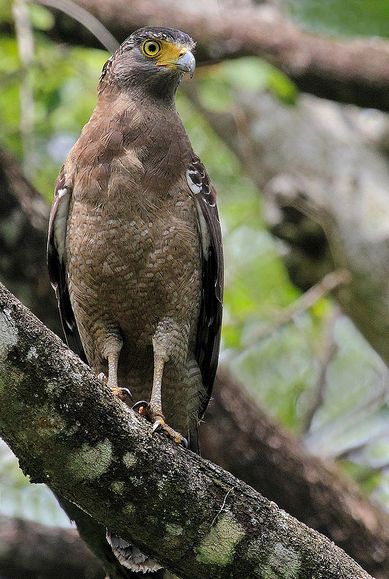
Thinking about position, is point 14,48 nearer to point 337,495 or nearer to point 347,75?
point 347,75

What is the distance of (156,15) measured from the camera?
783cm

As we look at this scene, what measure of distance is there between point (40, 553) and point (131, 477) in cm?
336

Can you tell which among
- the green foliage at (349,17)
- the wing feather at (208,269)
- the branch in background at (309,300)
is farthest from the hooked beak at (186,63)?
the green foliage at (349,17)

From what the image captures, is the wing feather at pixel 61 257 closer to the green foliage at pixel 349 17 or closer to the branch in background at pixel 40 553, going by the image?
the branch in background at pixel 40 553

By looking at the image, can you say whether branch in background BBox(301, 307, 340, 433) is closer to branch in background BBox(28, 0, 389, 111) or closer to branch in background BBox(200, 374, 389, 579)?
branch in background BBox(200, 374, 389, 579)

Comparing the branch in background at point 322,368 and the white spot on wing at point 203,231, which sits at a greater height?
the branch in background at point 322,368

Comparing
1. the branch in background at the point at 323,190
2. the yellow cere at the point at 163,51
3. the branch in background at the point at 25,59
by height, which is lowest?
the yellow cere at the point at 163,51

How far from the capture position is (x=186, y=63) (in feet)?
17.6

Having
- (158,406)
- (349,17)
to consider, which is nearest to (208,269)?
(158,406)

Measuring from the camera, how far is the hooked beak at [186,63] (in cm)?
534

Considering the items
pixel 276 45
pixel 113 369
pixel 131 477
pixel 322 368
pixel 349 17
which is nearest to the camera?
pixel 131 477

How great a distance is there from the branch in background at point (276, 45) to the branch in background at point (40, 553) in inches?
146

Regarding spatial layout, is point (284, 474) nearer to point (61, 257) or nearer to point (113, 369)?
point (113, 369)

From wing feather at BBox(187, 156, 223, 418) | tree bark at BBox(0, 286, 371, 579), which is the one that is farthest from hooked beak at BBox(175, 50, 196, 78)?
tree bark at BBox(0, 286, 371, 579)
